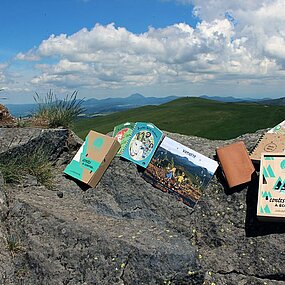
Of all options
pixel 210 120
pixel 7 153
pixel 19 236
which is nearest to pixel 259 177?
pixel 19 236

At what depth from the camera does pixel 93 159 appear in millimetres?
6988

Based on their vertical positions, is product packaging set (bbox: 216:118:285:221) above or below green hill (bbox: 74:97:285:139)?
above

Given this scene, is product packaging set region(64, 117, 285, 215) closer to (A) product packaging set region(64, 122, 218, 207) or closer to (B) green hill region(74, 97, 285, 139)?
(A) product packaging set region(64, 122, 218, 207)

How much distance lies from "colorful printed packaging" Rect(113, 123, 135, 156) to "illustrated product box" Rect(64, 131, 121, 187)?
134 mm

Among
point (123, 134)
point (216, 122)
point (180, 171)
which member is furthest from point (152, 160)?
point (216, 122)

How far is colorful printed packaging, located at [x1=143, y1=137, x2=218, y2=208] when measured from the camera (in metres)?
6.29

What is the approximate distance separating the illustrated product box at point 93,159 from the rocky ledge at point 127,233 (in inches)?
5.5

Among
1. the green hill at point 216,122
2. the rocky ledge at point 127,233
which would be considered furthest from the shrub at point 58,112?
the green hill at point 216,122

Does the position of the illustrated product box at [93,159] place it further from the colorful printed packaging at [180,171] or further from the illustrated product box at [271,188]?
the illustrated product box at [271,188]

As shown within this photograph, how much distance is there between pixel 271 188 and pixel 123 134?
291 centimetres

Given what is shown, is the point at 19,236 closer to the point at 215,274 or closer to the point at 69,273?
the point at 69,273

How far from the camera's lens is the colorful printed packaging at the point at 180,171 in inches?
248

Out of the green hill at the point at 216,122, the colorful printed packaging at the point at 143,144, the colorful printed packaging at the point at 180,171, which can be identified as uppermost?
the colorful printed packaging at the point at 143,144

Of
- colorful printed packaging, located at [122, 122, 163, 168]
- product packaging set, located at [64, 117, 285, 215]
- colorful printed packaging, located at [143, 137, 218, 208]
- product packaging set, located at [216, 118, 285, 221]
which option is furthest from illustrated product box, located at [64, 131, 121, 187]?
product packaging set, located at [216, 118, 285, 221]
